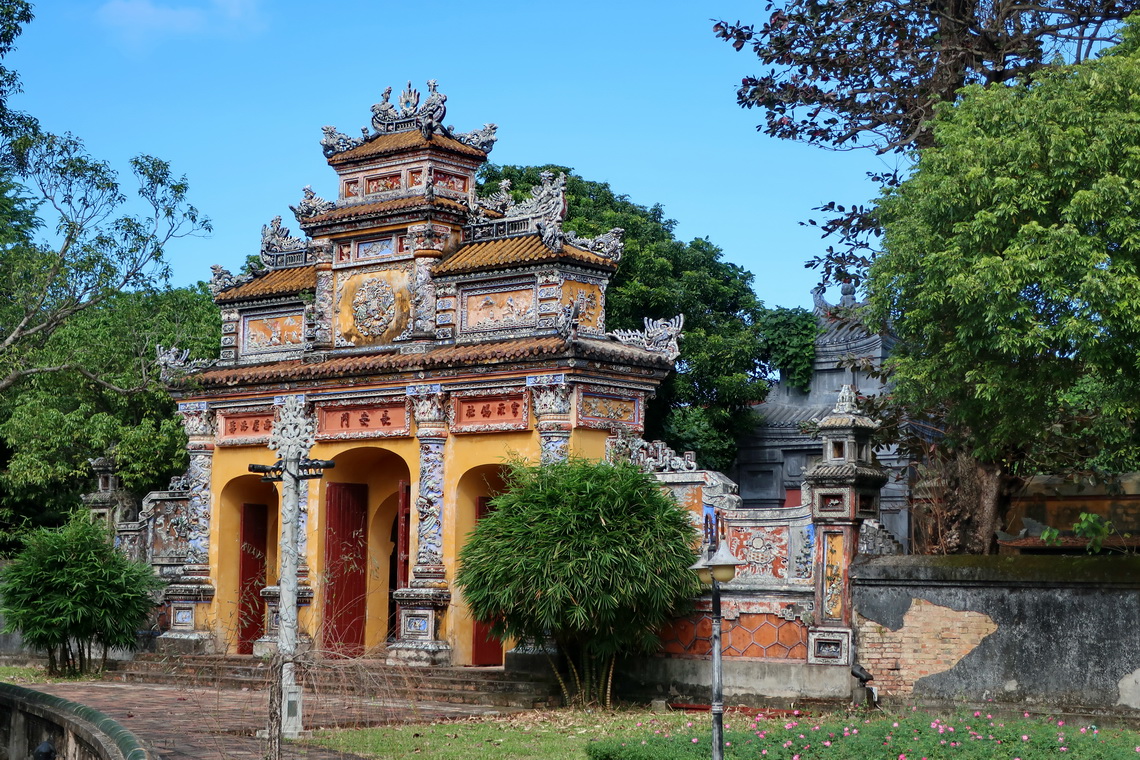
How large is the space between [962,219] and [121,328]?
15116 millimetres

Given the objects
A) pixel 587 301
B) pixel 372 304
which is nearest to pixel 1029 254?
pixel 587 301

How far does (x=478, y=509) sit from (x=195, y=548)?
5.36 meters

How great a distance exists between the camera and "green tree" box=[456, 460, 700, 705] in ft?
57.8

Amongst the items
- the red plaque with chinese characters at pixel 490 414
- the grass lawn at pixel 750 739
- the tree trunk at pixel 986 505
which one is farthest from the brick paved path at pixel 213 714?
the tree trunk at pixel 986 505

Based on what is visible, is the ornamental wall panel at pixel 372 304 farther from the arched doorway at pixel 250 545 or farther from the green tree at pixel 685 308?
the green tree at pixel 685 308

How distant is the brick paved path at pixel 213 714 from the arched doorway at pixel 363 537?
278 cm

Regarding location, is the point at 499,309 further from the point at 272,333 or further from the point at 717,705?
the point at 717,705

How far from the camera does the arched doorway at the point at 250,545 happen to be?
2394 cm

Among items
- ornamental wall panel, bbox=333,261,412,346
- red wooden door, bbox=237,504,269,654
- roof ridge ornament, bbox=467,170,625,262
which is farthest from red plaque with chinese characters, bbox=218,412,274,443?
roof ridge ornament, bbox=467,170,625,262

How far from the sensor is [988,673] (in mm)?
16297

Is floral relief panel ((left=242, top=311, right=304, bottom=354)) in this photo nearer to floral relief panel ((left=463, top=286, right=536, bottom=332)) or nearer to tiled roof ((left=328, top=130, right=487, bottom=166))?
tiled roof ((left=328, top=130, right=487, bottom=166))

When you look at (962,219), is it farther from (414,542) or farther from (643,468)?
(414,542)

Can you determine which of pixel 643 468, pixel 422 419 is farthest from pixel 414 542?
pixel 643 468

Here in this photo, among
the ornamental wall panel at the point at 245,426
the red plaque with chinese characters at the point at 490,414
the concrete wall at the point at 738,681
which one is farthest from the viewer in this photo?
the ornamental wall panel at the point at 245,426
